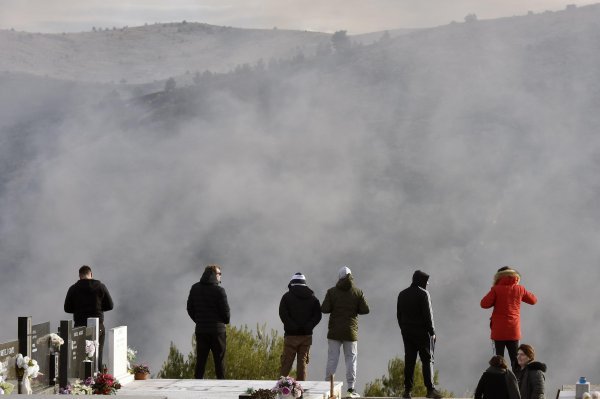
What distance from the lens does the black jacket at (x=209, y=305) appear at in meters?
18.7

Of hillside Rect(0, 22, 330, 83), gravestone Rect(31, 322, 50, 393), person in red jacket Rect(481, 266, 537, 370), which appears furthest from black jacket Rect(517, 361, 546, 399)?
hillside Rect(0, 22, 330, 83)

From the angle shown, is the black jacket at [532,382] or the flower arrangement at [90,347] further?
the flower arrangement at [90,347]

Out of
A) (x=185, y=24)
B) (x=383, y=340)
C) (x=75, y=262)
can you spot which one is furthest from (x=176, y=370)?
(x=185, y=24)

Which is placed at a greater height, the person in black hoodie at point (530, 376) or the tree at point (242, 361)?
the tree at point (242, 361)

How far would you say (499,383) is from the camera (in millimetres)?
13805

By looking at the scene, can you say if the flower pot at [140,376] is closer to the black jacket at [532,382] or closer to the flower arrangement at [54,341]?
the flower arrangement at [54,341]

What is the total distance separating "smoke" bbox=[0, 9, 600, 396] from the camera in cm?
9088

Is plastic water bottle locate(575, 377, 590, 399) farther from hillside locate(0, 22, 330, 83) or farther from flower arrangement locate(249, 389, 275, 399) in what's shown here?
hillside locate(0, 22, 330, 83)

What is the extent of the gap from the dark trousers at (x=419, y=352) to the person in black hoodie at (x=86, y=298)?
4.22m

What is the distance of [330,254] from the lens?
324 ft

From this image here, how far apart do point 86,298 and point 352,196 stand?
279 feet

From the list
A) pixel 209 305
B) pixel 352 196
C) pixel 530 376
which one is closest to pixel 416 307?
pixel 530 376

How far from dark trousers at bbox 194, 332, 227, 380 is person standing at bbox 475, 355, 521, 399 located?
19.5 ft

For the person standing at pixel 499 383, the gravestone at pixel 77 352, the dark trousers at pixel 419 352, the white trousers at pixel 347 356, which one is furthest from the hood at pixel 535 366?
the gravestone at pixel 77 352
